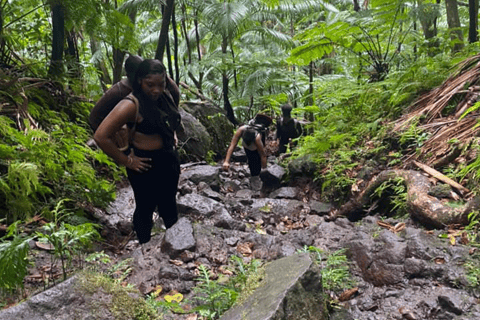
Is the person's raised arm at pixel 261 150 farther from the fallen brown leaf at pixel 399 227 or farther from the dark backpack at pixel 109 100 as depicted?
the dark backpack at pixel 109 100

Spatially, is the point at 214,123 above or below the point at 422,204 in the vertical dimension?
above

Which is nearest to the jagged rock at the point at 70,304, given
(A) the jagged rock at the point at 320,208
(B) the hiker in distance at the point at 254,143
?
(A) the jagged rock at the point at 320,208

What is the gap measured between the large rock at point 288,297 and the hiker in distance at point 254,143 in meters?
4.74

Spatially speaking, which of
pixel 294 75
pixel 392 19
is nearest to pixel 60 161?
pixel 392 19

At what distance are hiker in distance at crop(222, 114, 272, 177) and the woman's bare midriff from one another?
3731mm

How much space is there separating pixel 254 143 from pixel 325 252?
4155 mm

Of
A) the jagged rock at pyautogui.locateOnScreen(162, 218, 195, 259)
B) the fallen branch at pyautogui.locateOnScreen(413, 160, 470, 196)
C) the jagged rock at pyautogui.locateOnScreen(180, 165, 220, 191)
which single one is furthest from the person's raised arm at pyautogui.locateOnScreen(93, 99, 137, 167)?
the jagged rock at pyautogui.locateOnScreen(180, 165, 220, 191)

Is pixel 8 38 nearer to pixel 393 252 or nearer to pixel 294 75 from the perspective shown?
pixel 393 252

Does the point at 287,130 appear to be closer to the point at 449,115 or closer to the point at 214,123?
the point at 214,123

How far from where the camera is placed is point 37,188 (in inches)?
123

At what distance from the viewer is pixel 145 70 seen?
2568 millimetres

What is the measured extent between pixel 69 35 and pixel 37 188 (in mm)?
3977

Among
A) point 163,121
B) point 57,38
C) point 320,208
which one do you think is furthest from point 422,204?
point 57,38

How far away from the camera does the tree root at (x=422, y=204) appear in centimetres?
267
